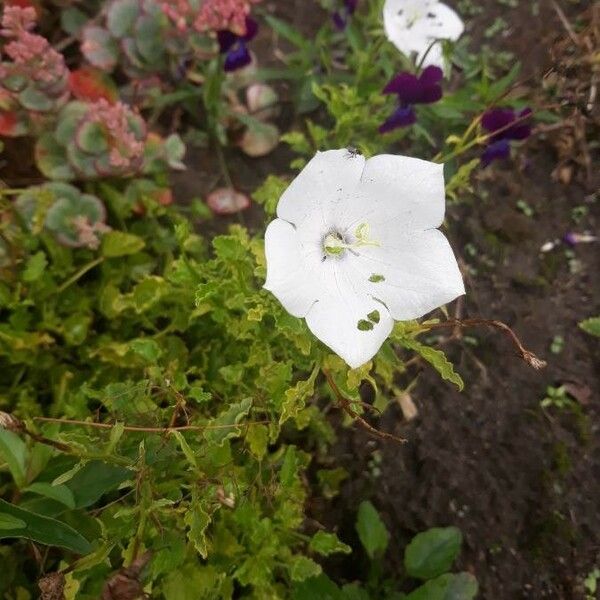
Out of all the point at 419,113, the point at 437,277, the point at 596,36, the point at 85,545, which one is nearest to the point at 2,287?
the point at 85,545

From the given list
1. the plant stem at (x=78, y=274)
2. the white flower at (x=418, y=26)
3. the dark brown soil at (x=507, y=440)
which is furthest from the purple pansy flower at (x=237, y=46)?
the dark brown soil at (x=507, y=440)

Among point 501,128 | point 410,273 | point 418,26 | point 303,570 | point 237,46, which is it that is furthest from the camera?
point 237,46

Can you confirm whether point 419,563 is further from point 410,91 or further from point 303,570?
point 410,91

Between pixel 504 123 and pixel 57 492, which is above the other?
pixel 504 123

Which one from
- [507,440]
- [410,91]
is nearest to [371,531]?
[507,440]

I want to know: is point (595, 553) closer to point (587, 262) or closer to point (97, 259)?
point (587, 262)
